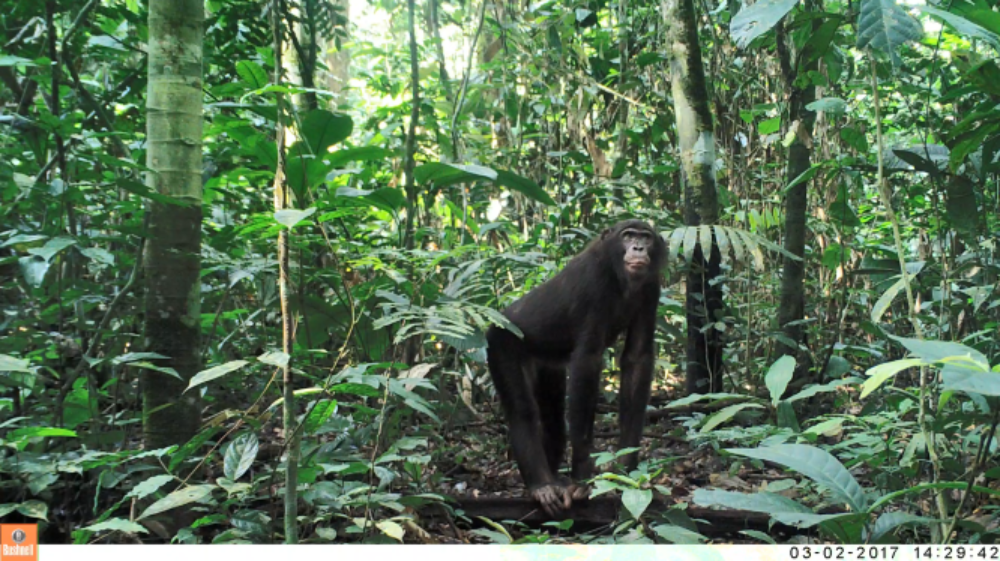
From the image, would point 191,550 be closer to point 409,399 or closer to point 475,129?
point 409,399

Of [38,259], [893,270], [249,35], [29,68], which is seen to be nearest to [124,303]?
[38,259]

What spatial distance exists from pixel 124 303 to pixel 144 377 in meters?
1.54

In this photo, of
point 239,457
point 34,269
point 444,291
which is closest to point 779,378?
point 239,457

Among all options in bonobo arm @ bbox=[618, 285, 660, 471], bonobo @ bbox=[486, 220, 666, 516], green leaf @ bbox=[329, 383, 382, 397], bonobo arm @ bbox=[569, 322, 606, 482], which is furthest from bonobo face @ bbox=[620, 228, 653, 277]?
green leaf @ bbox=[329, 383, 382, 397]

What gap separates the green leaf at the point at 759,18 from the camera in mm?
2492

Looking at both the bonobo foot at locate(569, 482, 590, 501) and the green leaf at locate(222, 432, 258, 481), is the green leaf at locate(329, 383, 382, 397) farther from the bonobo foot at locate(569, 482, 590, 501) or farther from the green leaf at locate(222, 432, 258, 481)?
the bonobo foot at locate(569, 482, 590, 501)

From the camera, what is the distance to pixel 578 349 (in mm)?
4109

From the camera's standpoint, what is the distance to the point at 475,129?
8.01 metres

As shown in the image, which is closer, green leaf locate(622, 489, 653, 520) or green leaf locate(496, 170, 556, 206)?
green leaf locate(622, 489, 653, 520)

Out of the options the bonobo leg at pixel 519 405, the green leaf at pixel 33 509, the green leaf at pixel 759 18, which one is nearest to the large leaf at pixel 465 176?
the bonobo leg at pixel 519 405

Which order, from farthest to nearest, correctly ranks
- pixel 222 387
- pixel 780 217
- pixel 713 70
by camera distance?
pixel 713 70 → pixel 780 217 → pixel 222 387

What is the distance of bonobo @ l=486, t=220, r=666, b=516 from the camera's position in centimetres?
400

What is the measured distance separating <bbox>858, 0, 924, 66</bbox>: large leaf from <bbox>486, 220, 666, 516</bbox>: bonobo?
1.92 m

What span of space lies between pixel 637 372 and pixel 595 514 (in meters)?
0.89
